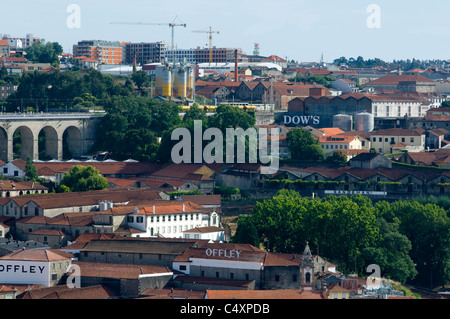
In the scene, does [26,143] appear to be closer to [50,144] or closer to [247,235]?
[50,144]

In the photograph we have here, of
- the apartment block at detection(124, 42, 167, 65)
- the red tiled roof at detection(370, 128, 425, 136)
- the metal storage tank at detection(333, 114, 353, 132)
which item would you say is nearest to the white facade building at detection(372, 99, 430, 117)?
A: the metal storage tank at detection(333, 114, 353, 132)

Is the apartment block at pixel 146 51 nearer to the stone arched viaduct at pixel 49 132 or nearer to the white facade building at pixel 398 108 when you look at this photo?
the white facade building at pixel 398 108

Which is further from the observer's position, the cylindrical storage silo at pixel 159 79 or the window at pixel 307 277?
the cylindrical storage silo at pixel 159 79

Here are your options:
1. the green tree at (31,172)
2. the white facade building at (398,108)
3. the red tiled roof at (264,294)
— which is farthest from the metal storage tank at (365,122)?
the red tiled roof at (264,294)

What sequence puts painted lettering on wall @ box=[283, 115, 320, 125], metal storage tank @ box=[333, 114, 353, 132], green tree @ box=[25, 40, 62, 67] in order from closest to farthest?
Result: metal storage tank @ box=[333, 114, 353, 132] < painted lettering on wall @ box=[283, 115, 320, 125] < green tree @ box=[25, 40, 62, 67]

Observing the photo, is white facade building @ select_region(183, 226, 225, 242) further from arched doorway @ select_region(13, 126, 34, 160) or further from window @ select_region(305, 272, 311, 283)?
arched doorway @ select_region(13, 126, 34, 160)

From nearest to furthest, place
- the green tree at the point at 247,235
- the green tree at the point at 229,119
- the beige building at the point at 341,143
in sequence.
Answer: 1. the green tree at the point at 247,235
2. the green tree at the point at 229,119
3. the beige building at the point at 341,143

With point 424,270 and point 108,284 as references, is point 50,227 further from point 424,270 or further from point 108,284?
point 424,270
